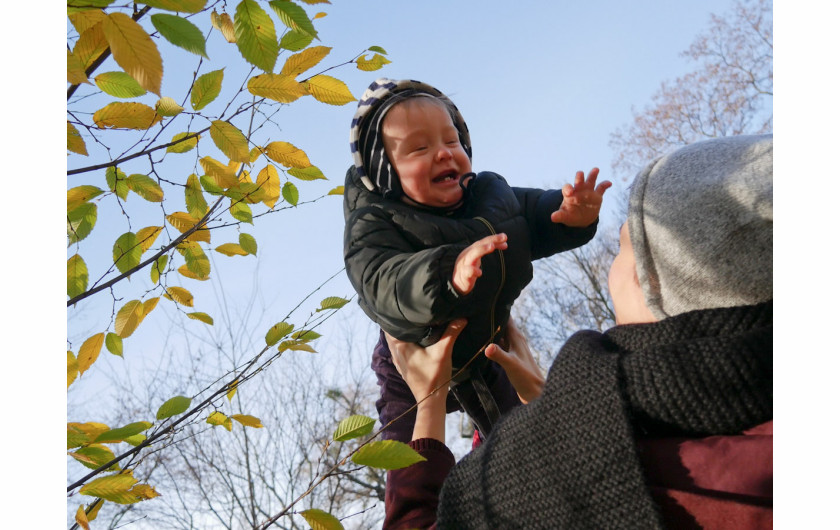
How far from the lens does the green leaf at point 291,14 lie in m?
1.00

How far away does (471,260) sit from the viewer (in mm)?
1311

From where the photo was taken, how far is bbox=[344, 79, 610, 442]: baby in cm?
166

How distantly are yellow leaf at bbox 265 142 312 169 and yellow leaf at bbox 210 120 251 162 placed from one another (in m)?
0.24

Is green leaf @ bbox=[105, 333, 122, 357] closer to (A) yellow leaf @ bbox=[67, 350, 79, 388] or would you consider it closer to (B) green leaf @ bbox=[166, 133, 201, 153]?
(A) yellow leaf @ bbox=[67, 350, 79, 388]

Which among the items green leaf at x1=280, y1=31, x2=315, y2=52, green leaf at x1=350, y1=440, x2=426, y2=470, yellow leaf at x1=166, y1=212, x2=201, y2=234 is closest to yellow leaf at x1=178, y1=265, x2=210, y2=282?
yellow leaf at x1=166, y1=212, x2=201, y2=234

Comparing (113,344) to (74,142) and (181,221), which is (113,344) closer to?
(181,221)

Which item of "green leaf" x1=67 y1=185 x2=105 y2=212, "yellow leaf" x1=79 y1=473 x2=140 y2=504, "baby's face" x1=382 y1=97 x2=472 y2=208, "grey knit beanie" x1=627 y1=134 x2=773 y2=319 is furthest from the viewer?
"baby's face" x1=382 y1=97 x2=472 y2=208

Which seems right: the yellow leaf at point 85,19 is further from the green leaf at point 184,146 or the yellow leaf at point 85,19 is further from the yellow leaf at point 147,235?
the yellow leaf at point 147,235

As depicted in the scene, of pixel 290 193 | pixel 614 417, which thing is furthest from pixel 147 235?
pixel 614 417

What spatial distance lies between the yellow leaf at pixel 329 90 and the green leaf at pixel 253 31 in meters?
0.37

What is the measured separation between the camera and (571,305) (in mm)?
12586

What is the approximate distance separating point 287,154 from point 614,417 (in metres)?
1.02

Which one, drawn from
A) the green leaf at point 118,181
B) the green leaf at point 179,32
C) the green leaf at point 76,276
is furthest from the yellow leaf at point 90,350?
the green leaf at point 179,32

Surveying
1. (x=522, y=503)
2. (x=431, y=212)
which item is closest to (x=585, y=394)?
(x=522, y=503)
